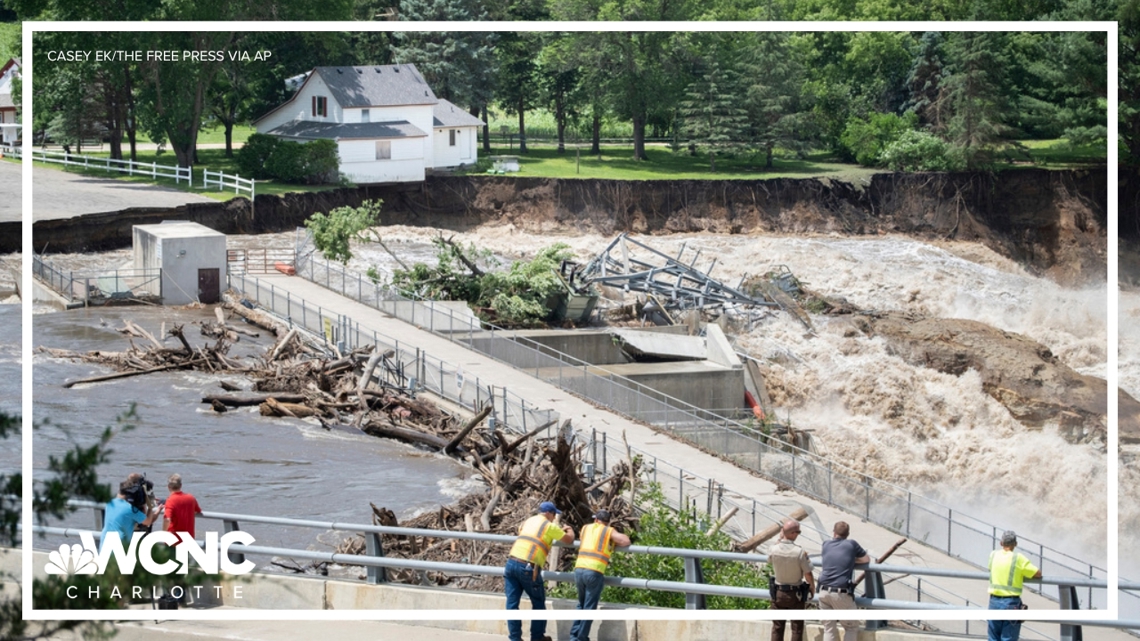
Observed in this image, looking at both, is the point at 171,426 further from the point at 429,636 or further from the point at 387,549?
the point at 429,636

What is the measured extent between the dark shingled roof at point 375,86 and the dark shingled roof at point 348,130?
105 cm

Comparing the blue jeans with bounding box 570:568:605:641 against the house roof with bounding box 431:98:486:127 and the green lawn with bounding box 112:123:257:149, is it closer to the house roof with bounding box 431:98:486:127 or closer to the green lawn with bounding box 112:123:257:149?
the house roof with bounding box 431:98:486:127

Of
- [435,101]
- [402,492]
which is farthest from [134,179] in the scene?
[402,492]

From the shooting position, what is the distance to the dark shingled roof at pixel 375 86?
70750 millimetres

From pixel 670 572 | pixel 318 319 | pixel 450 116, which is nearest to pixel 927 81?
pixel 450 116

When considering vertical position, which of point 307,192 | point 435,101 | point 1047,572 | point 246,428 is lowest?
point 1047,572

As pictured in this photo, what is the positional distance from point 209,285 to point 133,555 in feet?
115

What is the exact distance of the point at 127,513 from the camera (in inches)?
513

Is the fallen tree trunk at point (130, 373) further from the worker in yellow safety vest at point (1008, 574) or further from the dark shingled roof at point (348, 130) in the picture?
the dark shingled roof at point (348, 130)

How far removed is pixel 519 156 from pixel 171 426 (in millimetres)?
46911

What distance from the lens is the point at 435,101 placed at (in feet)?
235

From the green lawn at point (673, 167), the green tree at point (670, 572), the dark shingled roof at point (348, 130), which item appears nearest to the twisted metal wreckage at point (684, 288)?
the green lawn at point (673, 167)

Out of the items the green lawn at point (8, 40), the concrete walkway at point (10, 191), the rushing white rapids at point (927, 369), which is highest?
the green lawn at point (8, 40)

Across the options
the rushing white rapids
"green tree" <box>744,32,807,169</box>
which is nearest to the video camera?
the rushing white rapids
